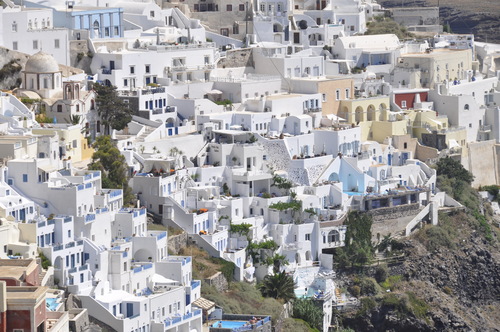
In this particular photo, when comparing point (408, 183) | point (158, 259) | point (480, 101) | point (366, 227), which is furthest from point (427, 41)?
point (158, 259)

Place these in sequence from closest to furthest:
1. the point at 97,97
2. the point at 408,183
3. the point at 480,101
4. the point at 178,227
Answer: the point at 178,227
the point at 97,97
the point at 408,183
the point at 480,101

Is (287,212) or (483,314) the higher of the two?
(287,212)

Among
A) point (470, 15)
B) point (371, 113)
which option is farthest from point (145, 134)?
point (470, 15)

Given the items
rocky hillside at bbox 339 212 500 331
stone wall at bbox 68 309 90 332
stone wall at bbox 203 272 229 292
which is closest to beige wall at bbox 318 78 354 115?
rocky hillside at bbox 339 212 500 331

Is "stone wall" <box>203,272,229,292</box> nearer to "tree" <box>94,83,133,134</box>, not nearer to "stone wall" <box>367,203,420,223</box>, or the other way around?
"tree" <box>94,83,133,134</box>

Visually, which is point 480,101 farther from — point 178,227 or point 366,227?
point 178,227

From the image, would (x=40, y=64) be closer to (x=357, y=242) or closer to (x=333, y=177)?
(x=333, y=177)
